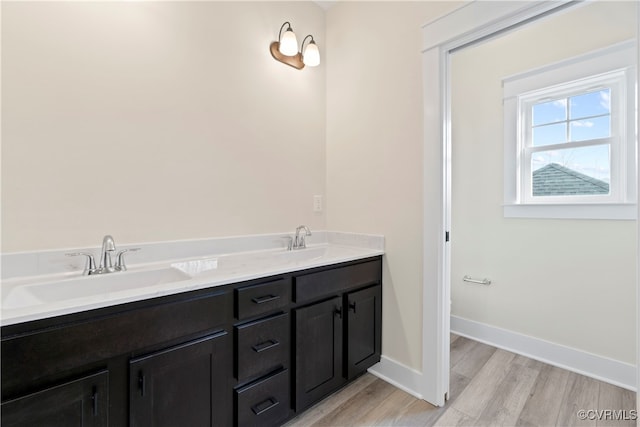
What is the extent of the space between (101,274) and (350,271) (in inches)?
49.1

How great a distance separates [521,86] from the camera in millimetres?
2332

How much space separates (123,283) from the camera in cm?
132

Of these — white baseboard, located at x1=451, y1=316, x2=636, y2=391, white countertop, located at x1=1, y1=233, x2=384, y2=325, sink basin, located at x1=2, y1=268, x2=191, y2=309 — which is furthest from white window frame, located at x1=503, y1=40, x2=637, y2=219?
sink basin, located at x1=2, y1=268, x2=191, y2=309

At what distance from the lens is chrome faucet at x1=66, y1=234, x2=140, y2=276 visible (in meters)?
1.30

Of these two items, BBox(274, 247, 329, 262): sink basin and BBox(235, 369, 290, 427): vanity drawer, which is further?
BBox(274, 247, 329, 262): sink basin

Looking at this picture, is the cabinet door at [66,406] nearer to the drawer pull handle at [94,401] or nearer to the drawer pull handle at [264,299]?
the drawer pull handle at [94,401]

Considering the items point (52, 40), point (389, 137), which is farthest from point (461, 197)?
point (52, 40)

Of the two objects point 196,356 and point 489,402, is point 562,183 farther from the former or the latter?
point 196,356

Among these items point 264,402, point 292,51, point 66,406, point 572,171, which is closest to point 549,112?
point 572,171

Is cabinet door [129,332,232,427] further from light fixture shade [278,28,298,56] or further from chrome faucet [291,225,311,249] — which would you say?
Answer: light fixture shade [278,28,298,56]

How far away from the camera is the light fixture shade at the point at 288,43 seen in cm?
197

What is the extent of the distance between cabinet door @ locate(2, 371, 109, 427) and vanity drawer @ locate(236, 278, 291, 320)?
0.49 m

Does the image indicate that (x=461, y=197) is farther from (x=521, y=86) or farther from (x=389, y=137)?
(x=389, y=137)

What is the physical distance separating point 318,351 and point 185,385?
2.29 feet
